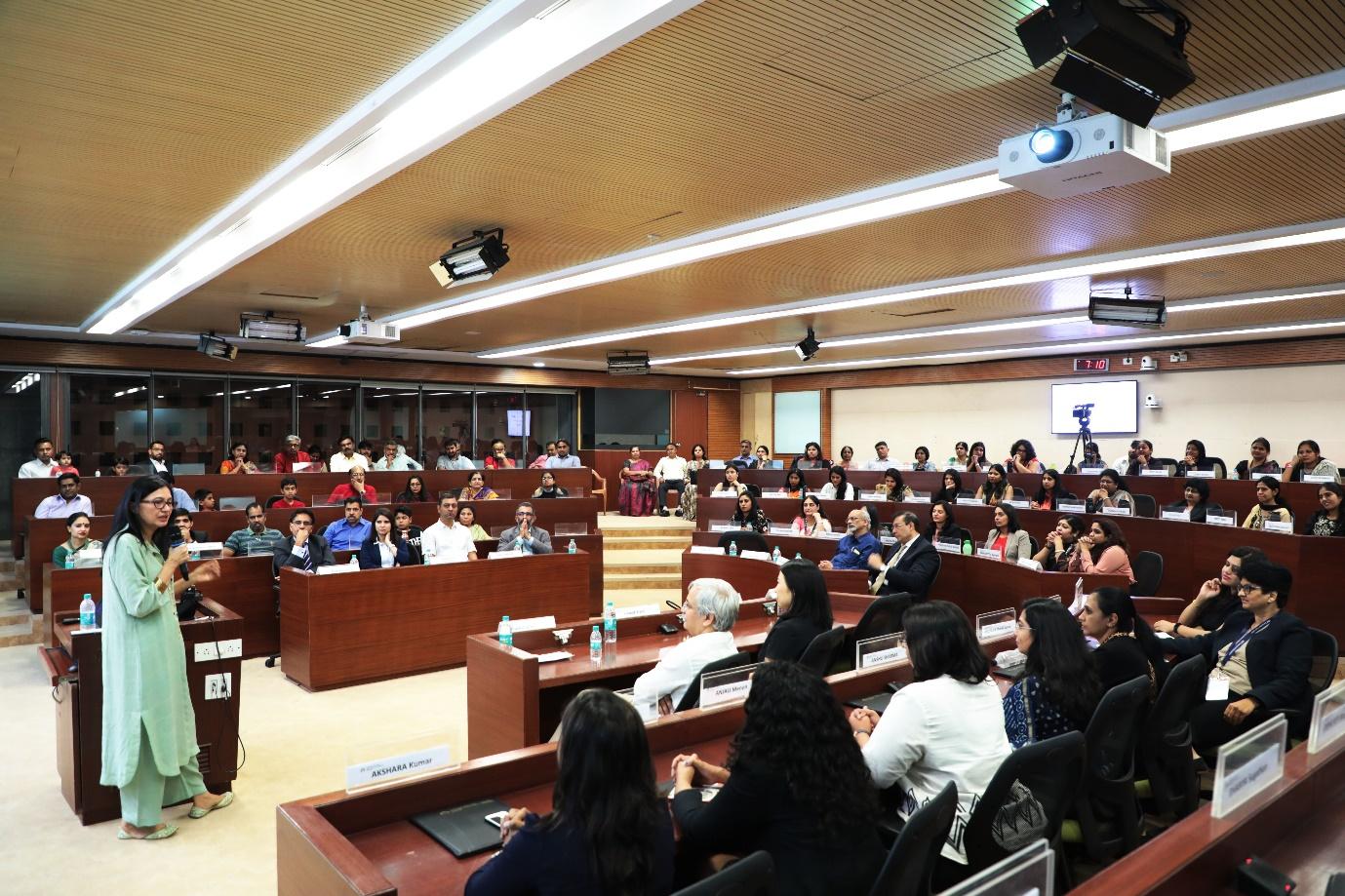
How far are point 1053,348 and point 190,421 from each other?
476 inches

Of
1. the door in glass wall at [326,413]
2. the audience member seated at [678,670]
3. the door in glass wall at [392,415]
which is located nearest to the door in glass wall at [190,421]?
the door in glass wall at [326,413]

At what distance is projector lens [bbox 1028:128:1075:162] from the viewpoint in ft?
10.4

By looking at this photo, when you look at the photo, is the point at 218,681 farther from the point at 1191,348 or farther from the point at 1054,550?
the point at 1191,348

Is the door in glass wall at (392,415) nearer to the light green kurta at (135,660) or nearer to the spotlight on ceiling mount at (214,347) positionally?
the spotlight on ceiling mount at (214,347)

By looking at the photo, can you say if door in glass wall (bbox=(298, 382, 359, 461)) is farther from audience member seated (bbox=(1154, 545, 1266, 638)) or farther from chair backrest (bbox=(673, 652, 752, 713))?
audience member seated (bbox=(1154, 545, 1266, 638))

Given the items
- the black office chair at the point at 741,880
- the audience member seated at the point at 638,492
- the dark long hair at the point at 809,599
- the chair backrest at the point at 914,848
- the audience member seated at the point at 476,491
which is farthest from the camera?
the audience member seated at the point at 638,492

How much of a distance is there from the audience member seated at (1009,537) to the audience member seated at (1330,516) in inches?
87.0

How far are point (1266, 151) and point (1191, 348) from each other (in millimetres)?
8697

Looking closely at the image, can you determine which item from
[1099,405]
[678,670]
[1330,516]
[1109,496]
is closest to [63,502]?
[678,670]

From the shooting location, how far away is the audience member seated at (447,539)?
720cm

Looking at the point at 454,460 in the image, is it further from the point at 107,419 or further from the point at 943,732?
the point at 943,732

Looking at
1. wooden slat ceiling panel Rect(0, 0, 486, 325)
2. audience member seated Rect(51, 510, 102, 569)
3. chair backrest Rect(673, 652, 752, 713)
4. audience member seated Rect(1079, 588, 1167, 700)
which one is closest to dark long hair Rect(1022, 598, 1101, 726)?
audience member seated Rect(1079, 588, 1167, 700)

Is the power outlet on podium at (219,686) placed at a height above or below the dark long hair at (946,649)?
below

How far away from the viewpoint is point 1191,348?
454 inches
